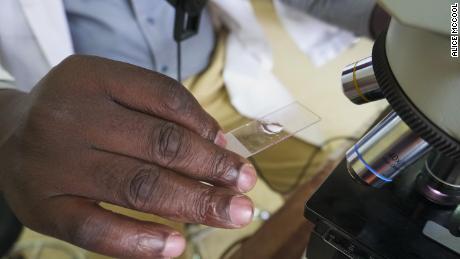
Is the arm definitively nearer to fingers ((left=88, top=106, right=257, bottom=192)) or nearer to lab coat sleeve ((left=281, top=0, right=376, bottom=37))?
lab coat sleeve ((left=281, top=0, right=376, bottom=37))

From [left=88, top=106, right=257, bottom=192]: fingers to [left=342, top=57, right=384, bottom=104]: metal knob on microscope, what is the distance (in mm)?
112

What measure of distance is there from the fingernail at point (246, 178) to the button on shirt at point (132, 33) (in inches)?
16.1

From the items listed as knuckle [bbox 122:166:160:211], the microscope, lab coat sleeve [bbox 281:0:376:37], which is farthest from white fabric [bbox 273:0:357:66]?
knuckle [bbox 122:166:160:211]

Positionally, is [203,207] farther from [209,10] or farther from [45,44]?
[209,10]

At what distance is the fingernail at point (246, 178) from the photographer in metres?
0.35

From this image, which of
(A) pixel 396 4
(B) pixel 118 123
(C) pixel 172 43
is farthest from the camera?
(C) pixel 172 43

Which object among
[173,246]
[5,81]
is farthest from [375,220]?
[5,81]

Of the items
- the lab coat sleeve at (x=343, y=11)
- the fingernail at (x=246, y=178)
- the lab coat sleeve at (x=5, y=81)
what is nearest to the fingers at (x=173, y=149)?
the fingernail at (x=246, y=178)

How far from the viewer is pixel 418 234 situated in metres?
→ 0.35

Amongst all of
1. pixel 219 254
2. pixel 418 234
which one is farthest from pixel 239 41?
pixel 418 234

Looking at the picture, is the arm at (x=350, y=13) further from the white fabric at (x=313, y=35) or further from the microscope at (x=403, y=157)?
the microscope at (x=403, y=157)

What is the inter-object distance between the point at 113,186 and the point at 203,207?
0.25 ft

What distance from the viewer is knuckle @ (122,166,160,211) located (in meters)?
0.32

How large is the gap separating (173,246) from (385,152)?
191 millimetres
